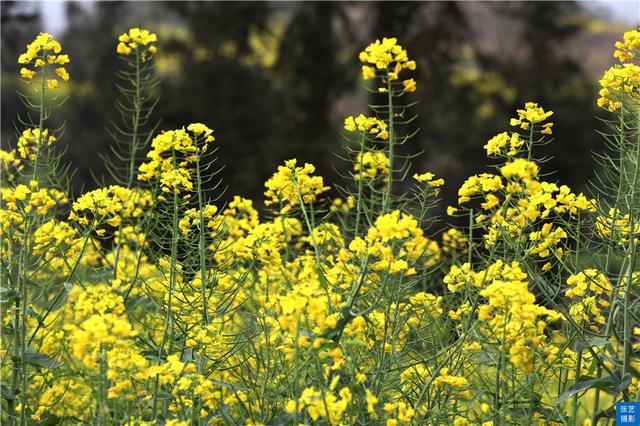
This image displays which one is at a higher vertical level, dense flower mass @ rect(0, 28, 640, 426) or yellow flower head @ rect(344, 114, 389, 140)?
yellow flower head @ rect(344, 114, 389, 140)

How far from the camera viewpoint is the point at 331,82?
58.3 ft

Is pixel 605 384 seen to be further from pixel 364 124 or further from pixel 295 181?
pixel 295 181

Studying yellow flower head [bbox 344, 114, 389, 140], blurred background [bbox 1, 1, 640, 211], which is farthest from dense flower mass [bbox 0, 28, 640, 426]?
blurred background [bbox 1, 1, 640, 211]

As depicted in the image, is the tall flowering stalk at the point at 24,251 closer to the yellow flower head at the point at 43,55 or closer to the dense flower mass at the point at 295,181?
the yellow flower head at the point at 43,55

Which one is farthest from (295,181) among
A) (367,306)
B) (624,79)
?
(624,79)

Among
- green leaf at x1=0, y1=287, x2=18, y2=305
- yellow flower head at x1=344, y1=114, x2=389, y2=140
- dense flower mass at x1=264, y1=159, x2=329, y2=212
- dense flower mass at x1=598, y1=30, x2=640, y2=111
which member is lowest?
green leaf at x1=0, y1=287, x2=18, y2=305

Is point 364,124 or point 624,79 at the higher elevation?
point 624,79

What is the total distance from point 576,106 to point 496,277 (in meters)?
16.4

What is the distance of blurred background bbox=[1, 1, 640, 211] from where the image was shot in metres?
16.5

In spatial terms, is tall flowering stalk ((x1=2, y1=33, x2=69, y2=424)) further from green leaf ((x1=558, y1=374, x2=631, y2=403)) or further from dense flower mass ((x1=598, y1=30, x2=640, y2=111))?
dense flower mass ((x1=598, y1=30, x2=640, y2=111))

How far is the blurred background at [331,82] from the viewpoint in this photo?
16.5 metres

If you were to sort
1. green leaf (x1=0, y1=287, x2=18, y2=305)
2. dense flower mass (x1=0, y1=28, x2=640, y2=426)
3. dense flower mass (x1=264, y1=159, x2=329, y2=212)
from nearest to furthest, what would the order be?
dense flower mass (x1=0, y1=28, x2=640, y2=426)
green leaf (x1=0, y1=287, x2=18, y2=305)
dense flower mass (x1=264, y1=159, x2=329, y2=212)

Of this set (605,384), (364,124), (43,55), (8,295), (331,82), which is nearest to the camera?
(605,384)

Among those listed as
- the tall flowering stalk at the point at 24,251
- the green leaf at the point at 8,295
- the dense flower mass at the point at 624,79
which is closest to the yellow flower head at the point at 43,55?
the tall flowering stalk at the point at 24,251
